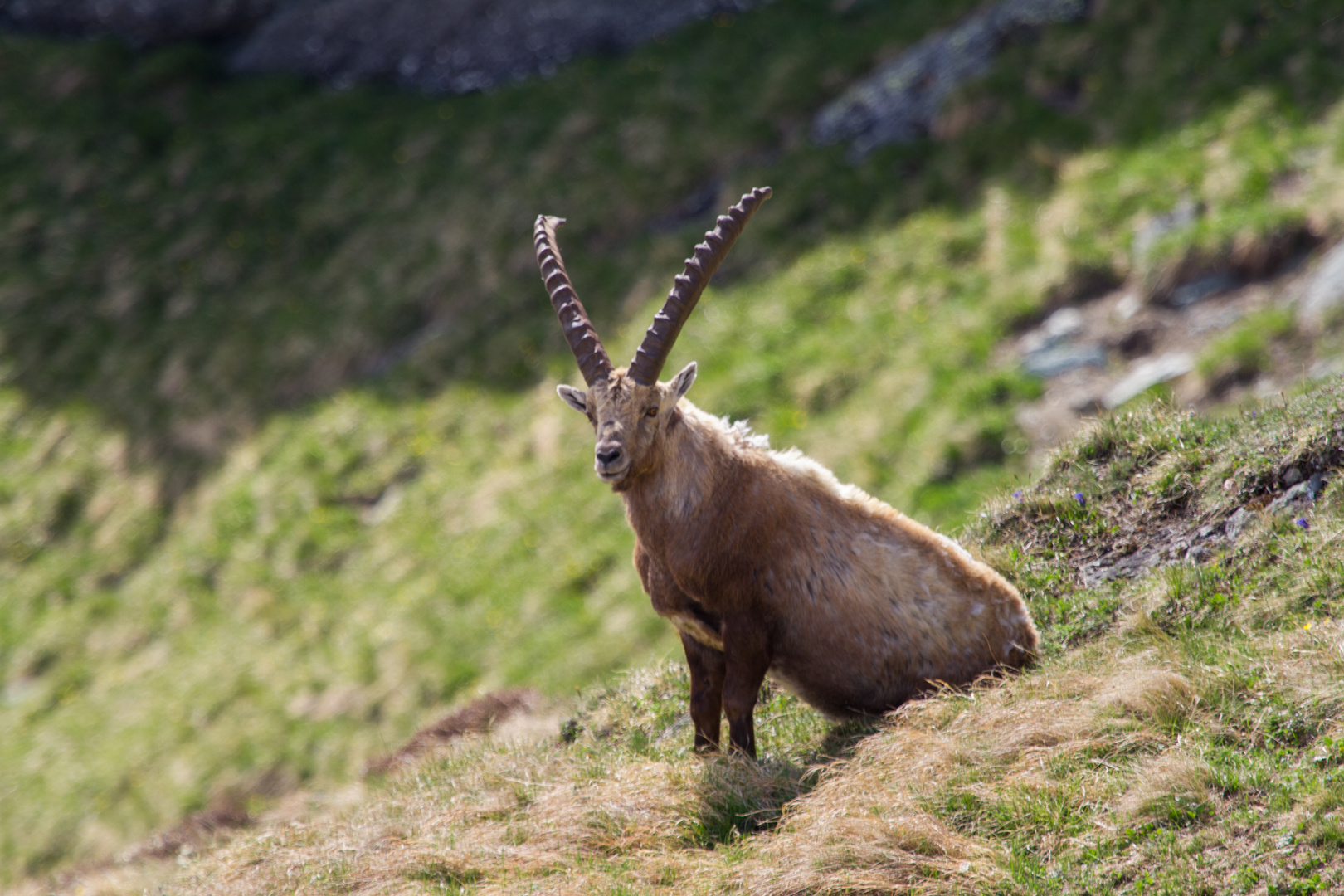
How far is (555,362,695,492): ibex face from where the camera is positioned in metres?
7.45

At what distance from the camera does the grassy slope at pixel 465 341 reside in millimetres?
16219

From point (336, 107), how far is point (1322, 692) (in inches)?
1100

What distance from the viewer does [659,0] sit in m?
27.0

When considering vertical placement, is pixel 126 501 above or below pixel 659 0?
below

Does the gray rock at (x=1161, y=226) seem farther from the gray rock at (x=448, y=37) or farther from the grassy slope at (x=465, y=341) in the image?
the gray rock at (x=448, y=37)

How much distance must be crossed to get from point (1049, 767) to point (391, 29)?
92.8ft

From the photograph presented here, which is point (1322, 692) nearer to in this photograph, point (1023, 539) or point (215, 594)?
point (1023, 539)

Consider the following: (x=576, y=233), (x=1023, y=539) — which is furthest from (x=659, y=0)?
(x=1023, y=539)

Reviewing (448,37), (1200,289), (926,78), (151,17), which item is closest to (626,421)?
(1200,289)

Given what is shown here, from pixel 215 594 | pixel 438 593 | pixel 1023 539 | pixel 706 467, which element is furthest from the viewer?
pixel 215 594

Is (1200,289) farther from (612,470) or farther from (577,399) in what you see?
(612,470)

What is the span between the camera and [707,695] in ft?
26.3

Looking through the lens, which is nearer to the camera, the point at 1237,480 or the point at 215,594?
the point at 1237,480

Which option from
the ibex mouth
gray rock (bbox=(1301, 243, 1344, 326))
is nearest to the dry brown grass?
the ibex mouth
